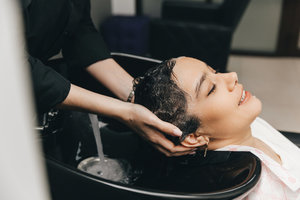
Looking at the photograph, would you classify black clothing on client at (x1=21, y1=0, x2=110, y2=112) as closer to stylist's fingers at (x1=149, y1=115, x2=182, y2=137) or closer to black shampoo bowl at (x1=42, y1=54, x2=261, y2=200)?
black shampoo bowl at (x1=42, y1=54, x2=261, y2=200)

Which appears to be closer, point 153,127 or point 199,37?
point 153,127

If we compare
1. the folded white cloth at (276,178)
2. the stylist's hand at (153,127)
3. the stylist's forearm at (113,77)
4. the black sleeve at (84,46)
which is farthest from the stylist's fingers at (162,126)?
the black sleeve at (84,46)

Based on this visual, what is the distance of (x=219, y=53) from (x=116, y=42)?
1.16 metres

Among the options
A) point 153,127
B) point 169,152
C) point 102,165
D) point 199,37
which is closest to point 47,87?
point 153,127

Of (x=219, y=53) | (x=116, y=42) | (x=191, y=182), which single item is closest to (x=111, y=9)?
(x=116, y=42)

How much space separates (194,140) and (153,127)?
0.20m

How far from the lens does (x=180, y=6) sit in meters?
3.67

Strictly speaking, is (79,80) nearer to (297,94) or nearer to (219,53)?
(219,53)

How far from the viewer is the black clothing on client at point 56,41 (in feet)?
3.05

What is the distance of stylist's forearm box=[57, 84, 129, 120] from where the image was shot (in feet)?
3.19

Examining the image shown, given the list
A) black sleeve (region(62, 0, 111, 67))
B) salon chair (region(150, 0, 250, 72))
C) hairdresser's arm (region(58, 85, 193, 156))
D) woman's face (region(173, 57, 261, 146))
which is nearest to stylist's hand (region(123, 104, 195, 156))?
hairdresser's arm (region(58, 85, 193, 156))

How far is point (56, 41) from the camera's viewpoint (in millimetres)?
1264

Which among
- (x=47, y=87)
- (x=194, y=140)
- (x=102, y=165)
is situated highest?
(x=47, y=87)

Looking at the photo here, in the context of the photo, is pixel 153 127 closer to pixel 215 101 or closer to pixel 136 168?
pixel 215 101
